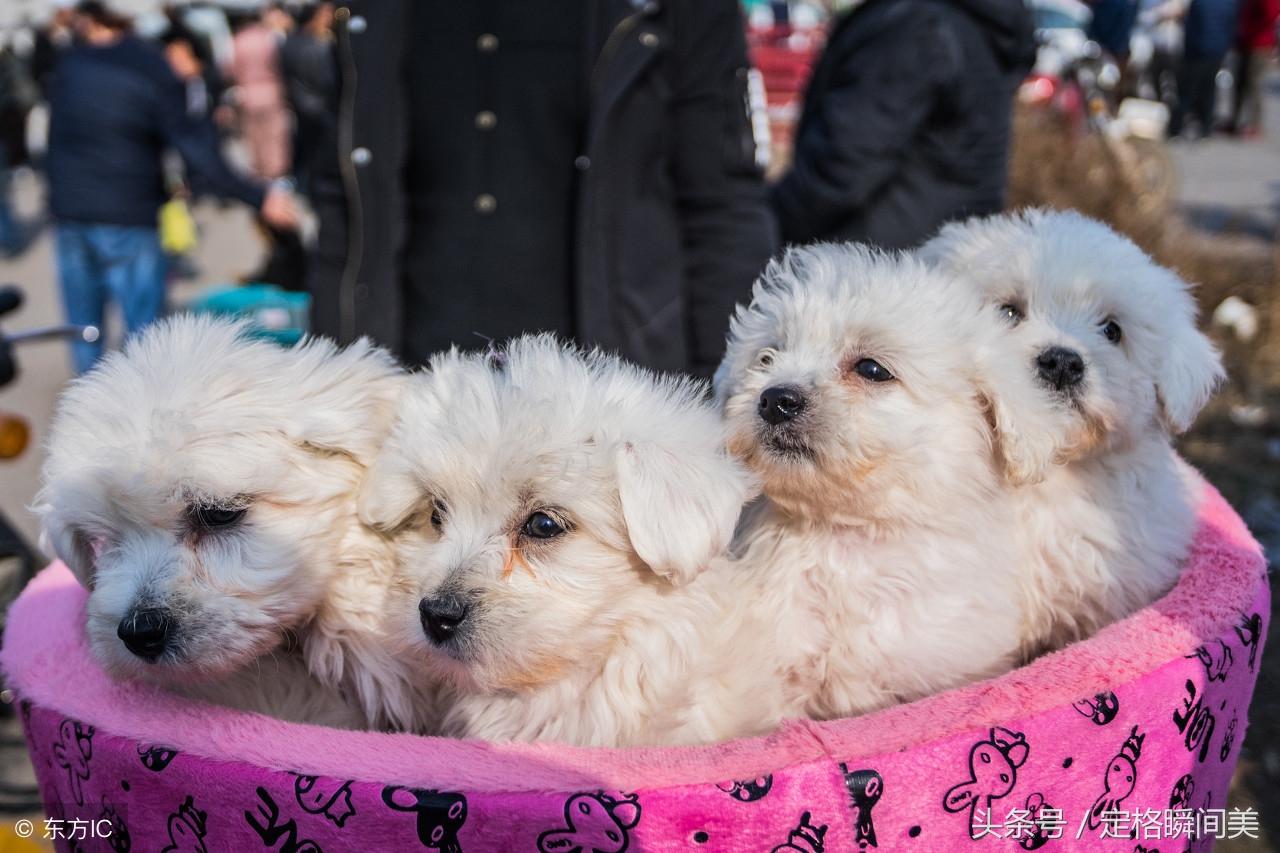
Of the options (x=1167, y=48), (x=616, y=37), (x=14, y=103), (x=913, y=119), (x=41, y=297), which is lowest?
(x=41, y=297)

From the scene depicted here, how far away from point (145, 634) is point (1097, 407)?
191 cm

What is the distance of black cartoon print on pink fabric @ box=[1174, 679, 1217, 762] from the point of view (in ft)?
5.62

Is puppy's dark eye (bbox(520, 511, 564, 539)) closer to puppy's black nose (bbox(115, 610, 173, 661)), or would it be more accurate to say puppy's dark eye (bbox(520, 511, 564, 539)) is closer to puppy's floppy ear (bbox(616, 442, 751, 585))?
puppy's floppy ear (bbox(616, 442, 751, 585))

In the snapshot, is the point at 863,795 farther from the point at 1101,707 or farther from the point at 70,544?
the point at 70,544

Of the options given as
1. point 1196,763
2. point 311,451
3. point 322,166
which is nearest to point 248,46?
point 322,166

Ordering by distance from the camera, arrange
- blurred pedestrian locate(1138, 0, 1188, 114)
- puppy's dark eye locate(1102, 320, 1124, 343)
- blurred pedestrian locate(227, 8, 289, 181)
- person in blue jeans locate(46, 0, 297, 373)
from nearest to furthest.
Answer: puppy's dark eye locate(1102, 320, 1124, 343)
person in blue jeans locate(46, 0, 297, 373)
blurred pedestrian locate(227, 8, 289, 181)
blurred pedestrian locate(1138, 0, 1188, 114)

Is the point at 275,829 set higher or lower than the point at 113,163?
lower

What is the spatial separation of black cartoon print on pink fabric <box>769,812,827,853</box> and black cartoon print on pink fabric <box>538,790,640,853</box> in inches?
8.6

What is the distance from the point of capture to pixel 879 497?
6.72ft

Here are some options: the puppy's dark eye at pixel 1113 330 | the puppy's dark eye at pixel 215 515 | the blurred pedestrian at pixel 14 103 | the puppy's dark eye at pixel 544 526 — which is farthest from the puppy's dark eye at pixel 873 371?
the blurred pedestrian at pixel 14 103

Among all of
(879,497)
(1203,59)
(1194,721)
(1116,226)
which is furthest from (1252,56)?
(1194,721)

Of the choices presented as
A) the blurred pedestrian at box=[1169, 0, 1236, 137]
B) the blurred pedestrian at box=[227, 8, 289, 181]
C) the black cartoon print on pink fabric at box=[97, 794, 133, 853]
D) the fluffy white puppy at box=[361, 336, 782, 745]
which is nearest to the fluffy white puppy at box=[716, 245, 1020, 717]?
the fluffy white puppy at box=[361, 336, 782, 745]

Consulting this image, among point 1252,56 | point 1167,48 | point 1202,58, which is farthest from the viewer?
point 1167,48

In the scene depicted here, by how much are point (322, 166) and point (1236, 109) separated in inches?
727
